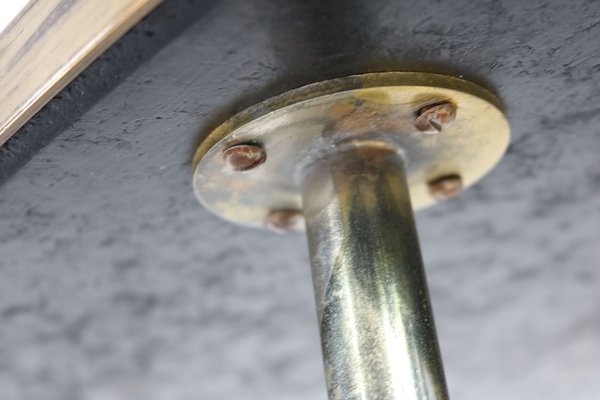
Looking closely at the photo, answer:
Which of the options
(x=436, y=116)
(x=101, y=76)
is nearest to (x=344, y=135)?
(x=436, y=116)

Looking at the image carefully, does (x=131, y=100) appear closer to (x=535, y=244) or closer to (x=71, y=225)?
(x=71, y=225)

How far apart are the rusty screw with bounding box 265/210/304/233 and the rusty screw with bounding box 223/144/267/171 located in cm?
12

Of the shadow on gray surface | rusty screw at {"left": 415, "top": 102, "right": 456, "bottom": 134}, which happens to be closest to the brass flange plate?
rusty screw at {"left": 415, "top": 102, "right": 456, "bottom": 134}

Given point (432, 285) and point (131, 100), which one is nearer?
point (131, 100)

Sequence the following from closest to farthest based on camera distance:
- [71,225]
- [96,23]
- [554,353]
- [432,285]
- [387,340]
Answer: [96,23], [387,340], [71,225], [432,285], [554,353]

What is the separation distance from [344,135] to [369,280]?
0.11 m

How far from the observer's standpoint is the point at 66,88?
1.69ft

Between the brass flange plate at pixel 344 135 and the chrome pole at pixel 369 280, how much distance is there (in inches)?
1.0

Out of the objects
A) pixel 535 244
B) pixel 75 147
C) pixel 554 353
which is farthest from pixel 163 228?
pixel 554 353

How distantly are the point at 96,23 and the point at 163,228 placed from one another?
352 millimetres

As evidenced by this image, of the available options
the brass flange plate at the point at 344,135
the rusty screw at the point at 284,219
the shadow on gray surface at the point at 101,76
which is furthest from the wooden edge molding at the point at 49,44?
the rusty screw at the point at 284,219

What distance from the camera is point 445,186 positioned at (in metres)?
0.75

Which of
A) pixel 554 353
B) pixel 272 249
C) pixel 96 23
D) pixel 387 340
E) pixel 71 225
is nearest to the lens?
pixel 96 23

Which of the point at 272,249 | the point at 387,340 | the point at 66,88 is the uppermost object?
the point at 272,249
